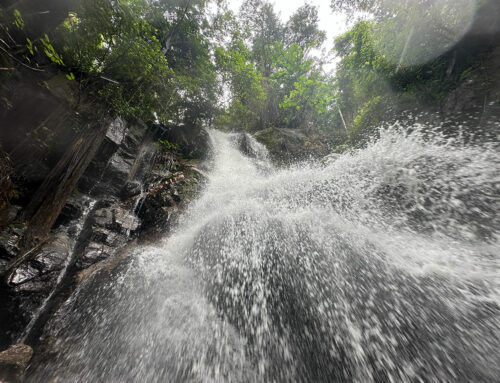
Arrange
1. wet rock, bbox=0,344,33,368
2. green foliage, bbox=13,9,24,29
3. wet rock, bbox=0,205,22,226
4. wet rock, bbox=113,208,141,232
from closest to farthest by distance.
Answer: wet rock, bbox=0,344,33,368, green foliage, bbox=13,9,24,29, wet rock, bbox=0,205,22,226, wet rock, bbox=113,208,141,232

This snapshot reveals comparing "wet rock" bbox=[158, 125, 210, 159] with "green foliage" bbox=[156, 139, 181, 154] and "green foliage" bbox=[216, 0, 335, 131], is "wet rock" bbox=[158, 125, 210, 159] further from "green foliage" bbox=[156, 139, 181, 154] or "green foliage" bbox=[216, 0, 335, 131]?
"green foliage" bbox=[216, 0, 335, 131]

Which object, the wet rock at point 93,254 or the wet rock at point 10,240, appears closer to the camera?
the wet rock at point 10,240

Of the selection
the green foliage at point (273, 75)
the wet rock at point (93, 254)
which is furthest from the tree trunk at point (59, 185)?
the green foliage at point (273, 75)

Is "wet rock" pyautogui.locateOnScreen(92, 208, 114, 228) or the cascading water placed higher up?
"wet rock" pyautogui.locateOnScreen(92, 208, 114, 228)

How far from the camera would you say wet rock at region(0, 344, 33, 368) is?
6.81 ft

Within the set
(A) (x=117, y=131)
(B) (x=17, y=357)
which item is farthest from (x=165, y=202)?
(B) (x=17, y=357)

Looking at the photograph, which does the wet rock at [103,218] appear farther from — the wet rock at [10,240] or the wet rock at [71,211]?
the wet rock at [10,240]

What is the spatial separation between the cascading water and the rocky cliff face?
538 mm

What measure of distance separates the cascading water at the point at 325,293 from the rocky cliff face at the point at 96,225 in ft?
1.77

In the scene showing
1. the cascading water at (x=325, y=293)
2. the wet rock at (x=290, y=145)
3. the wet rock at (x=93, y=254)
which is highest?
the wet rock at (x=290, y=145)

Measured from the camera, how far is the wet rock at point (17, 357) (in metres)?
2.08

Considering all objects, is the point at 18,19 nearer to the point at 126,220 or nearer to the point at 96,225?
the point at 96,225

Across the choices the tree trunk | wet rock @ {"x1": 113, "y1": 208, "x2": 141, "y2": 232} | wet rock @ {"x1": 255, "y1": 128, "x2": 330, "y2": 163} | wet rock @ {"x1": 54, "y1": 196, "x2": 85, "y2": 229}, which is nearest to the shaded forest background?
the tree trunk

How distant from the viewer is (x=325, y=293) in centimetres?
234
